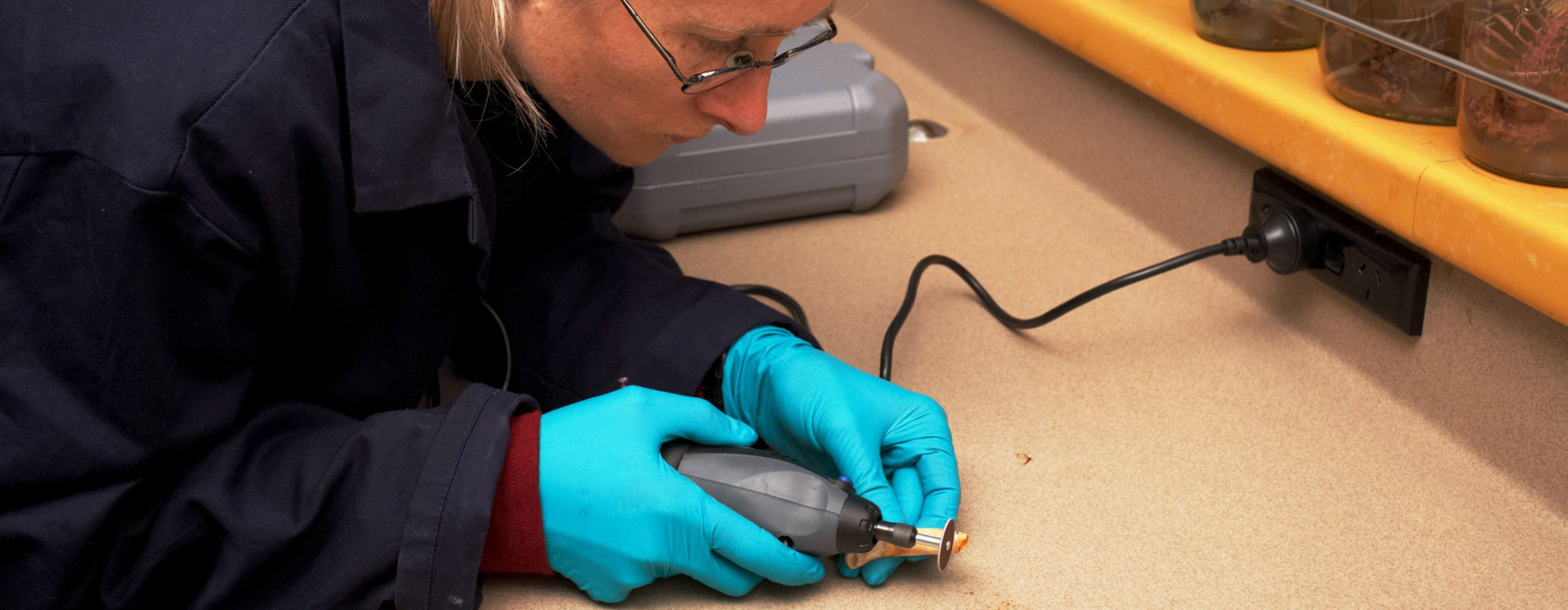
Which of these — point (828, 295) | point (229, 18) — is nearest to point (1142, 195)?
point (828, 295)

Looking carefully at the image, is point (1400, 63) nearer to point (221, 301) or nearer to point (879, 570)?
point (879, 570)

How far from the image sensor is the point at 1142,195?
3.86 feet

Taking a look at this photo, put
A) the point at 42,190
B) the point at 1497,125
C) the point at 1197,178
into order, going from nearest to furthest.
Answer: the point at 42,190 → the point at 1497,125 → the point at 1197,178

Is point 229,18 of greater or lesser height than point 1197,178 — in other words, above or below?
above

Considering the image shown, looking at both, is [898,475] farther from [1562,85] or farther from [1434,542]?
[1562,85]

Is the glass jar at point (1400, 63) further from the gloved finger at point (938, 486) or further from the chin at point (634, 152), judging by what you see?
the chin at point (634, 152)

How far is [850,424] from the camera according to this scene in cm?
85

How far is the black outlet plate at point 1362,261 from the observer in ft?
2.88

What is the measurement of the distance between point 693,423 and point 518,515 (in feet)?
0.40

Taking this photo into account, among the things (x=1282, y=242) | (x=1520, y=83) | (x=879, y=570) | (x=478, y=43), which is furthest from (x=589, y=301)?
(x=1520, y=83)

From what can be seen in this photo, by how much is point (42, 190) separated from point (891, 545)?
50 centimetres

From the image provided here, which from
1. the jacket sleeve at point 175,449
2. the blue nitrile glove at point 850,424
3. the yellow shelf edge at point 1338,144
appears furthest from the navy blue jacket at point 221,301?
the yellow shelf edge at point 1338,144

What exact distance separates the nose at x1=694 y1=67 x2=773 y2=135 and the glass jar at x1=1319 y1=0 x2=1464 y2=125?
0.42 metres

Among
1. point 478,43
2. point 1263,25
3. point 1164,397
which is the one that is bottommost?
point 1164,397
